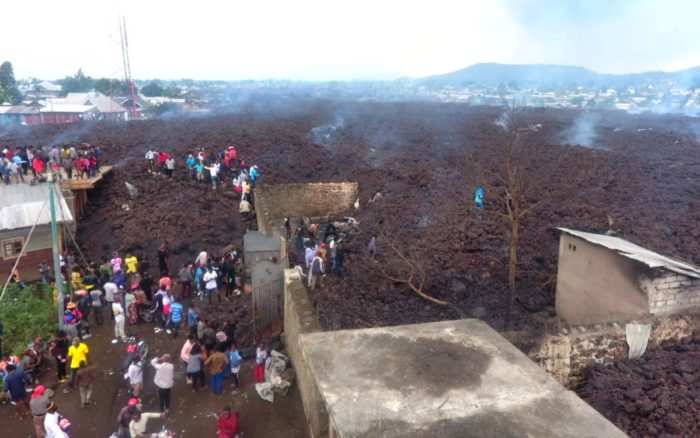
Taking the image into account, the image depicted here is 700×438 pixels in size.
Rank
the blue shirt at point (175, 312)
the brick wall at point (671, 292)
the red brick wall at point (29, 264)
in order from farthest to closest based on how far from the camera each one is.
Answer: the red brick wall at point (29, 264), the blue shirt at point (175, 312), the brick wall at point (671, 292)

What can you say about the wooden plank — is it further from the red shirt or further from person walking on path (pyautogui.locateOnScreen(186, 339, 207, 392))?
the red shirt

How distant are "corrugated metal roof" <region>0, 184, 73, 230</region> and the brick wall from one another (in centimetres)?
1506

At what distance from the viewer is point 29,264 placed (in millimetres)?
15469

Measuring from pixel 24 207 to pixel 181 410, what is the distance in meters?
10.8

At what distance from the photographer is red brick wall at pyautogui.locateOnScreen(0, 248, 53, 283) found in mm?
15180

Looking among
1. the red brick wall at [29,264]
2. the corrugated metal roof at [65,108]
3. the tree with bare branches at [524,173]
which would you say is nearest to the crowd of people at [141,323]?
the red brick wall at [29,264]

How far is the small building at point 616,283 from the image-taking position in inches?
332

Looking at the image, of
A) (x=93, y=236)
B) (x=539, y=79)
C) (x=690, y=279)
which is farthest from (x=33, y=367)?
(x=539, y=79)

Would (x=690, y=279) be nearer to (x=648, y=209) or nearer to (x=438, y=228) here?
(x=438, y=228)

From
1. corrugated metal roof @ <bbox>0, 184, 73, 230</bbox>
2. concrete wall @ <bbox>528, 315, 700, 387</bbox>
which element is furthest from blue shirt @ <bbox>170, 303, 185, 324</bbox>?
concrete wall @ <bbox>528, 315, 700, 387</bbox>

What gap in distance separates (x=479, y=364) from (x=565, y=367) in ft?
10.0

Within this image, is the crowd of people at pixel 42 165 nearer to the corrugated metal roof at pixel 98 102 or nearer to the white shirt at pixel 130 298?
the white shirt at pixel 130 298

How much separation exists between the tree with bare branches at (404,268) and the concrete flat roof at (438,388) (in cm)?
461

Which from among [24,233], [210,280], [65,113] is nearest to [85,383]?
[210,280]
